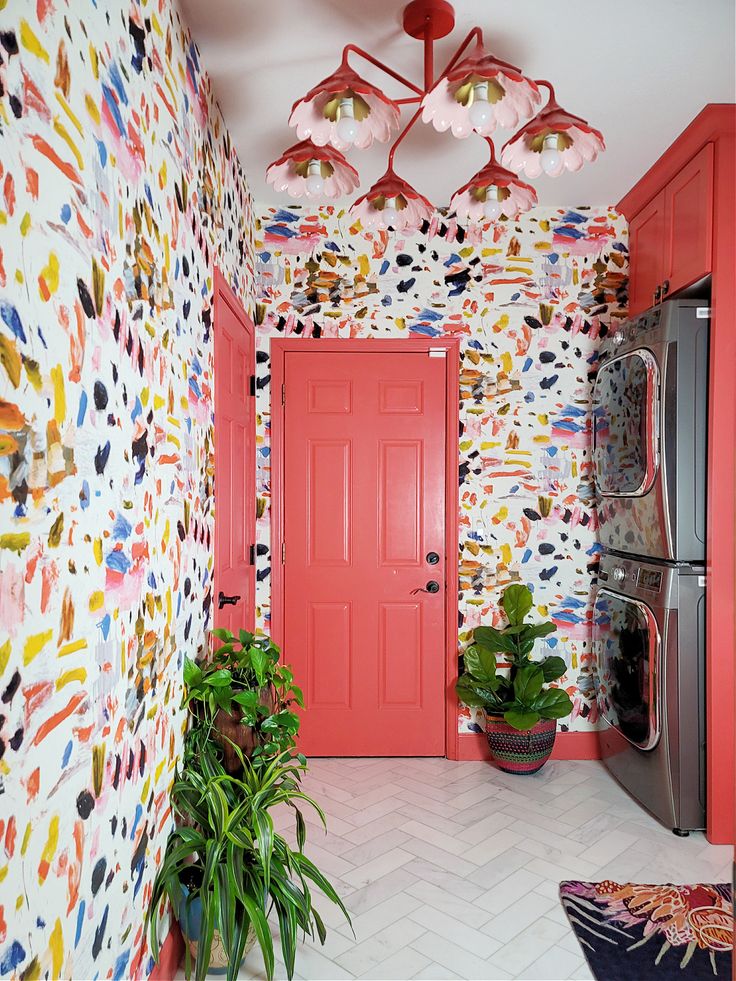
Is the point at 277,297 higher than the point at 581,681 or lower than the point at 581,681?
higher

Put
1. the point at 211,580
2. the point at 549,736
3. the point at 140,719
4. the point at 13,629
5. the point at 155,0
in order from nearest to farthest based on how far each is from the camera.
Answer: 1. the point at 13,629
2. the point at 140,719
3. the point at 155,0
4. the point at 211,580
5. the point at 549,736

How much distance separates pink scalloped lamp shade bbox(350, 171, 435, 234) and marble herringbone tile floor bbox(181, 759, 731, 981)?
2.29 m

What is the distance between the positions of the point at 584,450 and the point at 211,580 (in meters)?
2.08

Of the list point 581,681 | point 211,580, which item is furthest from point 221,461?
point 581,681

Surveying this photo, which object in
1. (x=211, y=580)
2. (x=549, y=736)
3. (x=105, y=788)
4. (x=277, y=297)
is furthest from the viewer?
(x=277, y=297)

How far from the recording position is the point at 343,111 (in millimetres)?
1789

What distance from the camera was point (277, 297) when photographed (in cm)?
350

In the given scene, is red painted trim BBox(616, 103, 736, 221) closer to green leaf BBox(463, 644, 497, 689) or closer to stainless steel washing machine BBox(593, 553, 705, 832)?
stainless steel washing machine BBox(593, 553, 705, 832)

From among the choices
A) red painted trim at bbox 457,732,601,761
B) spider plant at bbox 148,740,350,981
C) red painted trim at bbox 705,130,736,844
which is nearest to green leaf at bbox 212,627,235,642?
spider plant at bbox 148,740,350,981

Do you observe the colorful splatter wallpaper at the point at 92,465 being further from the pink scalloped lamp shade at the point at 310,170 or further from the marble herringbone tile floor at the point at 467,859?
the marble herringbone tile floor at the point at 467,859

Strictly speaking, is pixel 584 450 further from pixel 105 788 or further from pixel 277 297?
pixel 105 788

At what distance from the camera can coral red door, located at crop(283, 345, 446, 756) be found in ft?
11.5

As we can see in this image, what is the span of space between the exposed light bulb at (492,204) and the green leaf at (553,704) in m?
2.18

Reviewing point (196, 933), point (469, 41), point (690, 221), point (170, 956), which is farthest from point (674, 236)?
point (170, 956)
